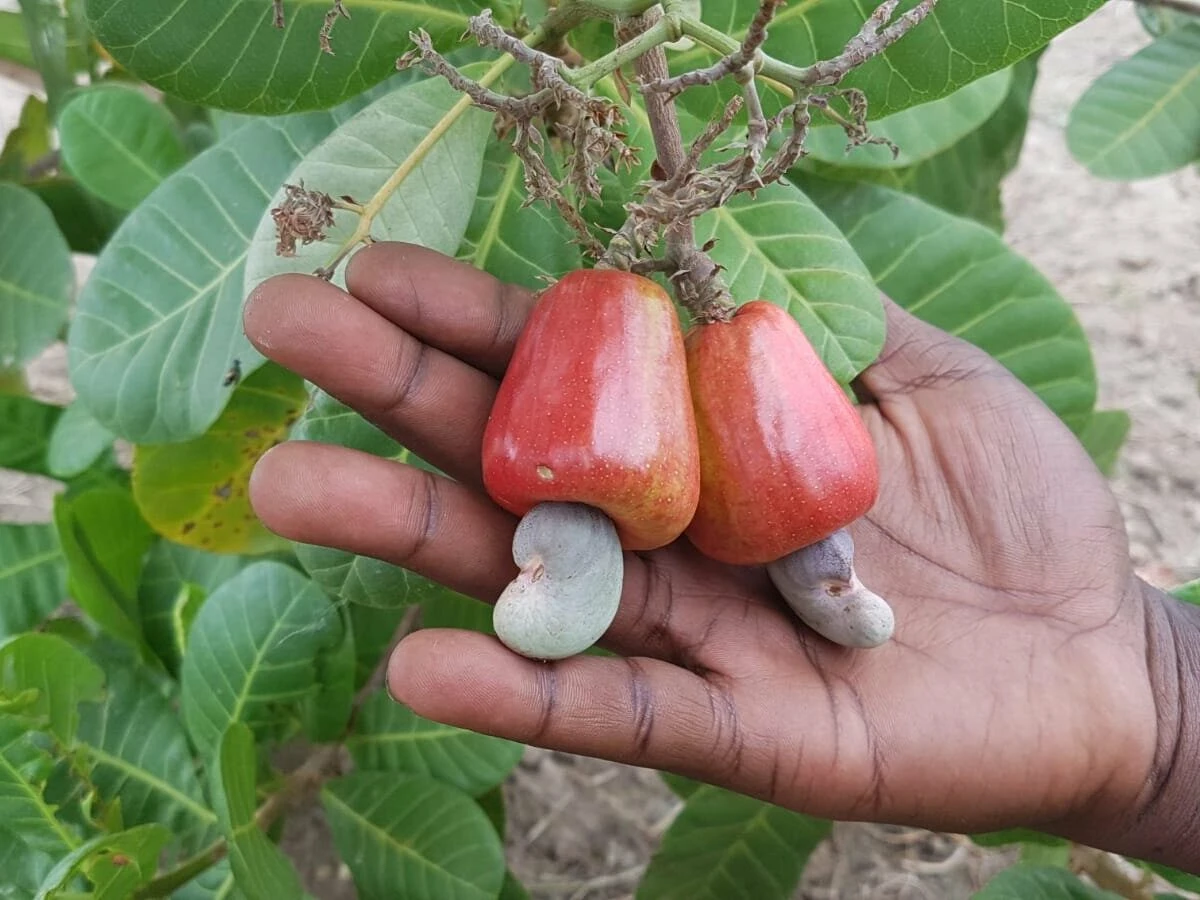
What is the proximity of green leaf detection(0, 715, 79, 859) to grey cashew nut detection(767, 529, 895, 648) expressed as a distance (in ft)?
2.60

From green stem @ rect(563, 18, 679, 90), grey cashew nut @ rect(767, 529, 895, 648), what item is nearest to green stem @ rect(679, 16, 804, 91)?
green stem @ rect(563, 18, 679, 90)

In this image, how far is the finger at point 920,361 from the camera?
4.17ft

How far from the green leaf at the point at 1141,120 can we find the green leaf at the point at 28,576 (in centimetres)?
183

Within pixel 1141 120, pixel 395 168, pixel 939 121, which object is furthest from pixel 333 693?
pixel 1141 120

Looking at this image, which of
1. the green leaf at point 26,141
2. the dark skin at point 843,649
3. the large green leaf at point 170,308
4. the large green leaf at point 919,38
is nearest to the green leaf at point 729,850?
the dark skin at point 843,649

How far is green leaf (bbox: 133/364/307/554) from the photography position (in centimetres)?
138

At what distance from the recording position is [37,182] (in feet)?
5.71

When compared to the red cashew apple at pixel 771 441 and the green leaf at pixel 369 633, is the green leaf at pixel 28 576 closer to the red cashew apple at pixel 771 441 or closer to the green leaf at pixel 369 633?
the green leaf at pixel 369 633

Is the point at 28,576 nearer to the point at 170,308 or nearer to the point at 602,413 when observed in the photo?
the point at 170,308

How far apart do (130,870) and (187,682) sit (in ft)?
0.99

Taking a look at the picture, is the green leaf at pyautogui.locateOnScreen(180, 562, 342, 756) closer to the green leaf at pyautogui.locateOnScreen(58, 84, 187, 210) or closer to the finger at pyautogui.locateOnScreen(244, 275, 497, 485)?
the finger at pyautogui.locateOnScreen(244, 275, 497, 485)

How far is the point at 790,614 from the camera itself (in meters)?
1.06

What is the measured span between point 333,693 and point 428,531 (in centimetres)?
63

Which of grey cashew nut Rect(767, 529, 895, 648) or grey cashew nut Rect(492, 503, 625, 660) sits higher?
grey cashew nut Rect(492, 503, 625, 660)
